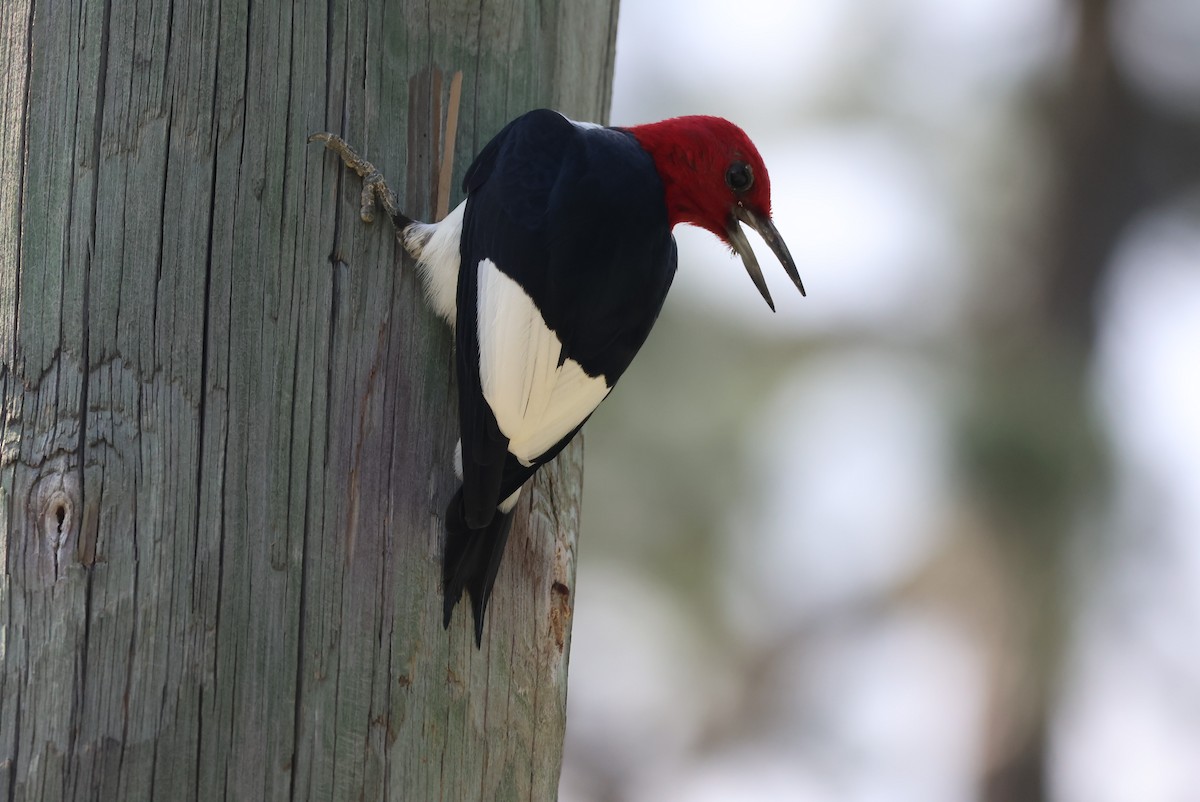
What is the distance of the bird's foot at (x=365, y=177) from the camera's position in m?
1.84

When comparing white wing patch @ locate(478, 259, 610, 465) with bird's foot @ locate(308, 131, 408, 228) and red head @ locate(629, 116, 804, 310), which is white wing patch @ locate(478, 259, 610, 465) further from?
red head @ locate(629, 116, 804, 310)

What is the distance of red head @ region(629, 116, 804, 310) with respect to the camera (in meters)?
2.48

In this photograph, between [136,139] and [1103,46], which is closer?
[136,139]

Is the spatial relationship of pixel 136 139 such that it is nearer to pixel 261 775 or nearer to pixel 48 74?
pixel 48 74

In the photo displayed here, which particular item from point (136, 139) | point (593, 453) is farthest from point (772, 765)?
point (136, 139)

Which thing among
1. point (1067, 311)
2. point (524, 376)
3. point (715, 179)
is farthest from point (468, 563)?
point (1067, 311)

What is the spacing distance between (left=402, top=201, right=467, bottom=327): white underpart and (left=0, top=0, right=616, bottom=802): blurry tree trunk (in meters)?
0.03

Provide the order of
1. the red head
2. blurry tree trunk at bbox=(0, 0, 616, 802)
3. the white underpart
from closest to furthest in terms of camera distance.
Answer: blurry tree trunk at bbox=(0, 0, 616, 802)
the white underpart
the red head

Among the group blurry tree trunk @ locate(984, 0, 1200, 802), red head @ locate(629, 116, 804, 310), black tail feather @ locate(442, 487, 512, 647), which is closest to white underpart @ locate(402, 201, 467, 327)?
black tail feather @ locate(442, 487, 512, 647)

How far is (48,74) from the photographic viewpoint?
1.72 metres

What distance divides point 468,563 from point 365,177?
651mm

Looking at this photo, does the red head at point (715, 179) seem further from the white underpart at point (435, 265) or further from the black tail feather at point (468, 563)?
the black tail feather at point (468, 563)

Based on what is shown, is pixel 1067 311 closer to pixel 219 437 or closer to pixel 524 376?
pixel 524 376

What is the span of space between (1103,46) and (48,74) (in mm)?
5113
